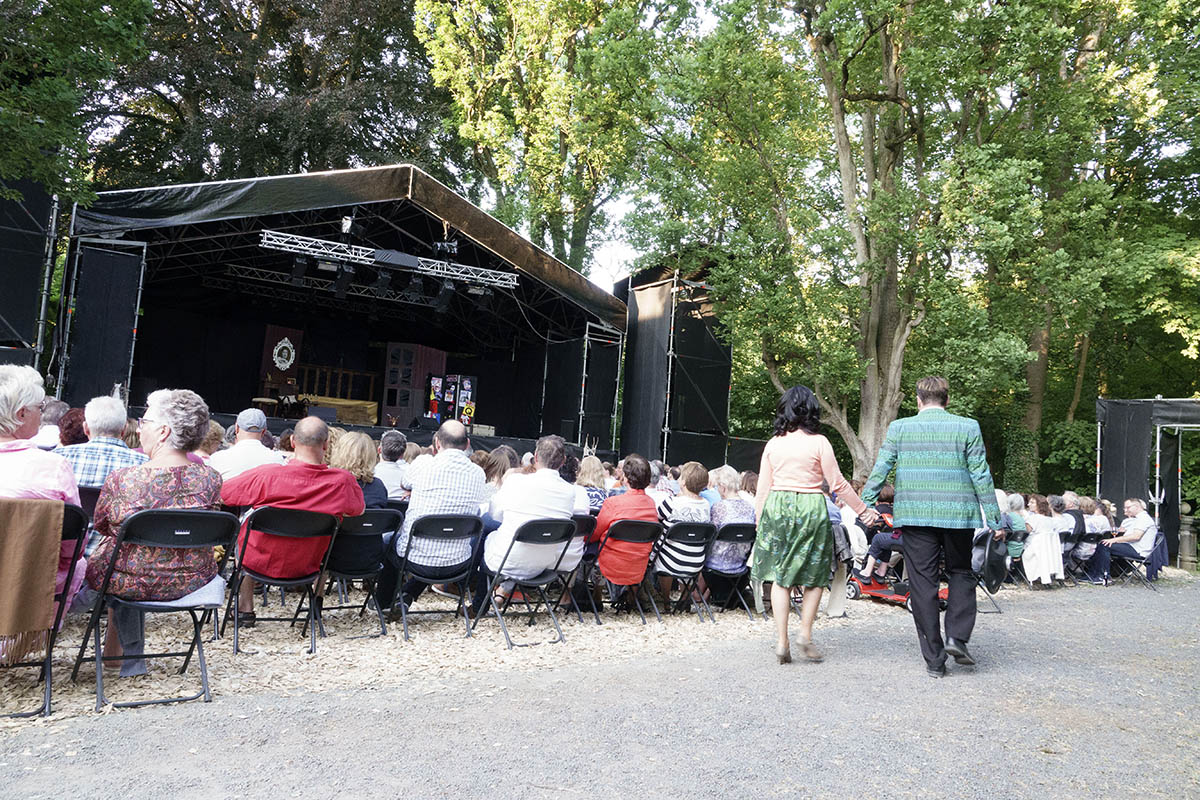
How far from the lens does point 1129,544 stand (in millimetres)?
9406

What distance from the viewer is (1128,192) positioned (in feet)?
51.8

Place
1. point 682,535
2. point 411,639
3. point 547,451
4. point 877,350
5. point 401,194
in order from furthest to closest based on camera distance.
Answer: point 877,350
point 401,194
point 682,535
point 547,451
point 411,639

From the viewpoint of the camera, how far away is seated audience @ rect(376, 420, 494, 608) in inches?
174

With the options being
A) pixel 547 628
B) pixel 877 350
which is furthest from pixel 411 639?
pixel 877 350

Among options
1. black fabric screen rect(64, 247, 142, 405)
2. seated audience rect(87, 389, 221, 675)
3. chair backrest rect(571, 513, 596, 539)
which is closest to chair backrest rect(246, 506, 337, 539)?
seated audience rect(87, 389, 221, 675)

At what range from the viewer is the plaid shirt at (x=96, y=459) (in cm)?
357

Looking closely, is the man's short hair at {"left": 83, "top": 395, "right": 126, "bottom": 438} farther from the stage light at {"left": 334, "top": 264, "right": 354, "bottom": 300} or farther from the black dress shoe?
the stage light at {"left": 334, "top": 264, "right": 354, "bottom": 300}

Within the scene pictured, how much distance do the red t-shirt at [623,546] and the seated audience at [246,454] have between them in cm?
192

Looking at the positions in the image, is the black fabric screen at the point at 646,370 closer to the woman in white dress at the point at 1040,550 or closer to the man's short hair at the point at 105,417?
the woman in white dress at the point at 1040,550

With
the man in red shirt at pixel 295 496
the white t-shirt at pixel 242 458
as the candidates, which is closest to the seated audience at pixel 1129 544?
the man in red shirt at pixel 295 496

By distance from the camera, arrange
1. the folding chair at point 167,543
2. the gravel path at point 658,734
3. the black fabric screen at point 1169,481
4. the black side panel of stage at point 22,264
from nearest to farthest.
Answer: the gravel path at point 658,734, the folding chair at point 167,543, the black side panel of stage at point 22,264, the black fabric screen at point 1169,481

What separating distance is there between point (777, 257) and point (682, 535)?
26.6ft

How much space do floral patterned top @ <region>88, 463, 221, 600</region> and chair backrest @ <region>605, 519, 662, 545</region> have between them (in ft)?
7.54

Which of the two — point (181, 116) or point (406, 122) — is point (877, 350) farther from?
point (181, 116)
